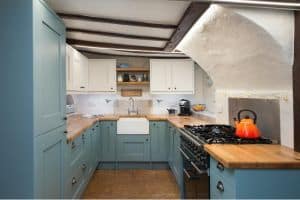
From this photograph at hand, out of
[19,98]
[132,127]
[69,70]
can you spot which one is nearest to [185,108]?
[132,127]

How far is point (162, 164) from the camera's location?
4531 mm

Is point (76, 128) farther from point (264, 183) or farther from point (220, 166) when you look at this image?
point (264, 183)

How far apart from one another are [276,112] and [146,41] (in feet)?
6.65

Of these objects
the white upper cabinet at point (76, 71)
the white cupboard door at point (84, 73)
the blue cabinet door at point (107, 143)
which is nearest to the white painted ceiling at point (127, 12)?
the white upper cabinet at point (76, 71)

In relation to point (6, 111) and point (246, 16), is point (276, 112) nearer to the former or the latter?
point (246, 16)

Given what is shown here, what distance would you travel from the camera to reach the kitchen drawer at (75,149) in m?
2.57

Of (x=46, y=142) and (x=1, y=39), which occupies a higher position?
(x=1, y=39)

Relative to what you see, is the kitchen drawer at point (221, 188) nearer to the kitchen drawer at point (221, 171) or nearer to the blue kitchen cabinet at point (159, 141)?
the kitchen drawer at point (221, 171)

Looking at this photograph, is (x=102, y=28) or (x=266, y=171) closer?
(x=266, y=171)

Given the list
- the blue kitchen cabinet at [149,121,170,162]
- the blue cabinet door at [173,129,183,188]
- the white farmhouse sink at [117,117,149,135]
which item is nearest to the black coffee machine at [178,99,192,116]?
the blue kitchen cabinet at [149,121,170,162]

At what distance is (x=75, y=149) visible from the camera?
2.77 m

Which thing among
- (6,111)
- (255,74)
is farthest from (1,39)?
(255,74)

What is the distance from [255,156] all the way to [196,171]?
683 millimetres

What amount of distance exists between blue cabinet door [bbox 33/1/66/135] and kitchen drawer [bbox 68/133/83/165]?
0.49 m
